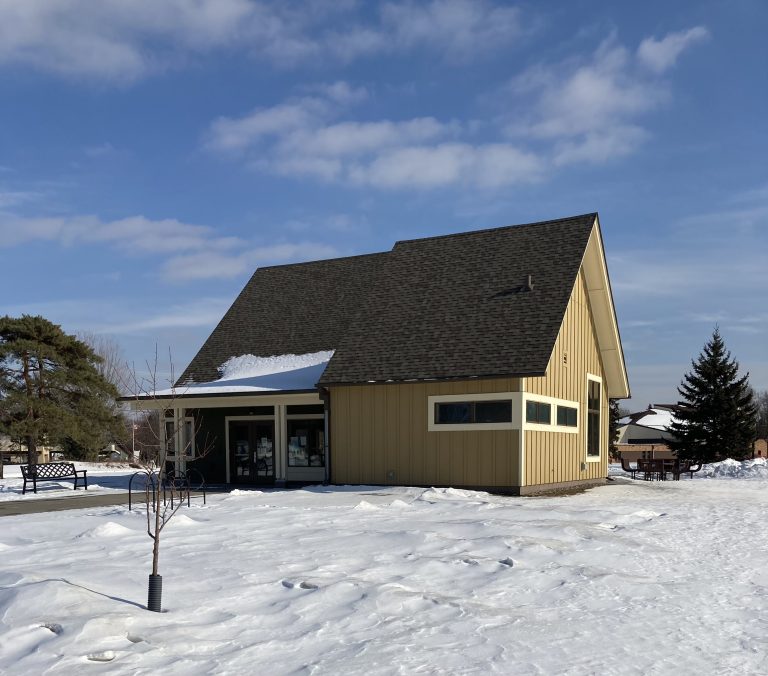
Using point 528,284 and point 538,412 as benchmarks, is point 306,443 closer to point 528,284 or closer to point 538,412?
point 538,412

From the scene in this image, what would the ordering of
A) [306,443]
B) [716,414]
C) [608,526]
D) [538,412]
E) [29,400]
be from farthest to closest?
1. [716,414]
2. [29,400]
3. [306,443]
4. [538,412]
5. [608,526]

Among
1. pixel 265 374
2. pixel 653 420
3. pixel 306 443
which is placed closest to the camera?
pixel 306 443

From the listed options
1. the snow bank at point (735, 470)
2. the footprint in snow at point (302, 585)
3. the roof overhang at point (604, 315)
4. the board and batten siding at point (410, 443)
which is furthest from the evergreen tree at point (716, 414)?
the footprint in snow at point (302, 585)

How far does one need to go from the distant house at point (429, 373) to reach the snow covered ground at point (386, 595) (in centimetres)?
534

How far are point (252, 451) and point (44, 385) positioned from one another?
11.9m

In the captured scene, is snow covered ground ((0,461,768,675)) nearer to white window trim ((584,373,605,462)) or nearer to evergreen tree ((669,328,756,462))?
white window trim ((584,373,605,462))

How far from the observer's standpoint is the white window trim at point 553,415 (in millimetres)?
19594

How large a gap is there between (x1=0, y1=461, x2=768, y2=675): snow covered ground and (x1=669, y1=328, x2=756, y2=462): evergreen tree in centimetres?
3521

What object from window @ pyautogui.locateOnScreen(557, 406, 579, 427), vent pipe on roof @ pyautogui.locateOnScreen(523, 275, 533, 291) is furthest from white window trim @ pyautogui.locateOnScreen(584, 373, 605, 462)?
vent pipe on roof @ pyautogui.locateOnScreen(523, 275, 533, 291)

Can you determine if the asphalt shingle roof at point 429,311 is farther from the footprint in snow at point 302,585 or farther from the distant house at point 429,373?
the footprint in snow at point 302,585

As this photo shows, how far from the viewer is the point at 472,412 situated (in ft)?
65.2

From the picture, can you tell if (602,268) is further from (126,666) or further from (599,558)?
(126,666)

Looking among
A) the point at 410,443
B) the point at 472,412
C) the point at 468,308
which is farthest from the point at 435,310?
the point at 410,443

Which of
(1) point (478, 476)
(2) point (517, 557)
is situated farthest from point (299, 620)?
(1) point (478, 476)
